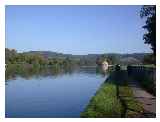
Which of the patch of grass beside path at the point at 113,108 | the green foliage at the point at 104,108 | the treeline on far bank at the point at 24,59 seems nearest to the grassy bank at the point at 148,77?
the patch of grass beside path at the point at 113,108

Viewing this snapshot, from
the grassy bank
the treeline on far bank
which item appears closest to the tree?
the grassy bank

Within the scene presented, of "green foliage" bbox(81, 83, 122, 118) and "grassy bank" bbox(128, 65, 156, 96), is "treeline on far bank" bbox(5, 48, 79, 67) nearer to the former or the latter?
"green foliage" bbox(81, 83, 122, 118)

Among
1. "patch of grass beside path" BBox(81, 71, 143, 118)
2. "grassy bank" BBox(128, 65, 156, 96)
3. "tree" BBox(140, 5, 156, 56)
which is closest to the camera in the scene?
"patch of grass beside path" BBox(81, 71, 143, 118)

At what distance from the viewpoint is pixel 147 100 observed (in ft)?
23.9

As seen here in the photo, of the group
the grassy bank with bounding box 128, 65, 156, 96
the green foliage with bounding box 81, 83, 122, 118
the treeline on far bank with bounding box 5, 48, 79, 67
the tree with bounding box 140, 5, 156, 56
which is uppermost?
the tree with bounding box 140, 5, 156, 56

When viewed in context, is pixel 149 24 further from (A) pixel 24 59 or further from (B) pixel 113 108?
(A) pixel 24 59

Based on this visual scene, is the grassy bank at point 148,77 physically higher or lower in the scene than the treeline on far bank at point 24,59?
lower

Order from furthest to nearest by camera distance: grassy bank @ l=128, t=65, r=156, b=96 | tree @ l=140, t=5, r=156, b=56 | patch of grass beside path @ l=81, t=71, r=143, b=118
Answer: grassy bank @ l=128, t=65, r=156, b=96, tree @ l=140, t=5, r=156, b=56, patch of grass beside path @ l=81, t=71, r=143, b=118

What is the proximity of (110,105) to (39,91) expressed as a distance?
5.52 m

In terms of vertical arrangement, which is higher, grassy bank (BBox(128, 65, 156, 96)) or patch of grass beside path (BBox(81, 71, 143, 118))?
grassy bank (BBox(128, 65, 156, 96))

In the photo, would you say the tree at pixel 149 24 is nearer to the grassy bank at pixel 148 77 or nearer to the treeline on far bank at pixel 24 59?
the grassy bank at pixel 148 77

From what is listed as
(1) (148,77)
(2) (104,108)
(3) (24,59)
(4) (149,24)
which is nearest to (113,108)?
(2) (104,108)
